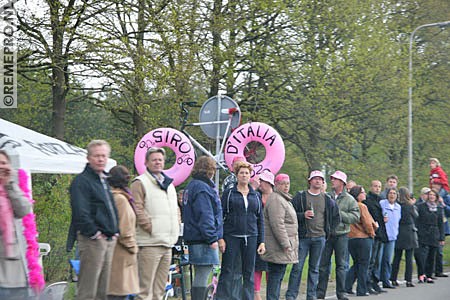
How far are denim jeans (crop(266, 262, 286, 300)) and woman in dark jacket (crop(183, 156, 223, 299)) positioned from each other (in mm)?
1572

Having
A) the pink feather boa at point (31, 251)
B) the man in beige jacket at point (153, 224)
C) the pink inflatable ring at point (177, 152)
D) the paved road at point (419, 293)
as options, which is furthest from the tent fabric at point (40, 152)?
the paved road at point (419, 293)

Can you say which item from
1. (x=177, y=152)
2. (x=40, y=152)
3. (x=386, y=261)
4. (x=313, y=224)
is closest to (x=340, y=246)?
(x=313, y=224)

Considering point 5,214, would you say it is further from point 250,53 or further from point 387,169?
point 387,169

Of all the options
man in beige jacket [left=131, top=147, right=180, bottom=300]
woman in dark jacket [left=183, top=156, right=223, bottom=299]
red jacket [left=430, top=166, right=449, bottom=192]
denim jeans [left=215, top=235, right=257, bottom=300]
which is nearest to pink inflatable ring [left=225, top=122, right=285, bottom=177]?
denim jeans [left=215, top=235, right=257, bottom=300]

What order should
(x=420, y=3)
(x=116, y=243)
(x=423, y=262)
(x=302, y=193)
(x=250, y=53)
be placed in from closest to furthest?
(x=116, y=243)
(x=302, y=193)
(x=423, y=262)
(x=250, y=53)
(x=420, y=3)

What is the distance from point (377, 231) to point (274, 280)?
3.81 m

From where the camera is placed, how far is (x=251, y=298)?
36.3ft

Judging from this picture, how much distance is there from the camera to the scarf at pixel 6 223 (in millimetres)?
7305

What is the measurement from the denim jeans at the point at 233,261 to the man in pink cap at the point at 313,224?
67.0 inches

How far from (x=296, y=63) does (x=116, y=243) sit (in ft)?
51.3

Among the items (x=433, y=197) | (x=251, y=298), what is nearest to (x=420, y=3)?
(x=433, y=197)

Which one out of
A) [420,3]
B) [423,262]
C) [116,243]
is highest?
[420,3]

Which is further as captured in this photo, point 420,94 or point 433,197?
point 420,94

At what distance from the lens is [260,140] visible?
1423 cm
